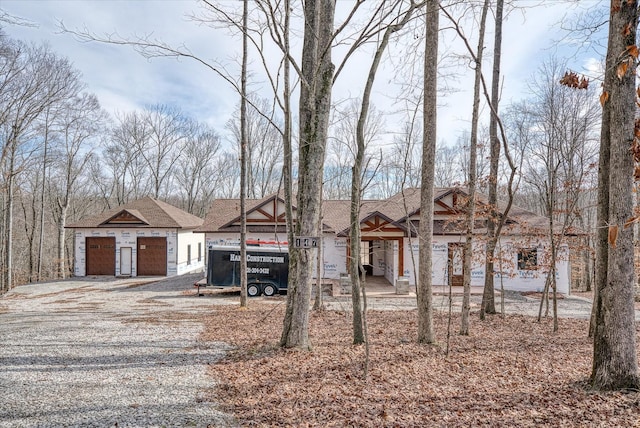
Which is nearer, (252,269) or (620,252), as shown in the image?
(620,252)

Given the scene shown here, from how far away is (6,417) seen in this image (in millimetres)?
4027

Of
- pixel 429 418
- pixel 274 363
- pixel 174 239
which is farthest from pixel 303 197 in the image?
pixel 174 239

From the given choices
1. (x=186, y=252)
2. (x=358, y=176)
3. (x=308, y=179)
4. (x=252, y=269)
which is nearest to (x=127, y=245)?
(x=186, y=252)

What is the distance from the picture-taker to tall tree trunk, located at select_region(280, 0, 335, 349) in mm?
6422

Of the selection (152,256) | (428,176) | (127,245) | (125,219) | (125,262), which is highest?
(428,176)

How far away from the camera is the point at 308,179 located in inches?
254

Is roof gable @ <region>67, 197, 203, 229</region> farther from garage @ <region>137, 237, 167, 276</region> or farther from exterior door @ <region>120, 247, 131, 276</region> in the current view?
exterior door @ <region>120, 247, 131, 276</region>

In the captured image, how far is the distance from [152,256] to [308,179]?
1833 cm

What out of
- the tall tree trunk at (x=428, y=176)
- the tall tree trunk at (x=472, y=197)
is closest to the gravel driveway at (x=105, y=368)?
the tall tree trunk at (x=428, y=176)

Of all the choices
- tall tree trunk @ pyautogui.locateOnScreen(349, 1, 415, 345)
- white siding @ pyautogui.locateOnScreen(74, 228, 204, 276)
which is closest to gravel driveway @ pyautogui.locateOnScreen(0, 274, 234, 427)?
tall tree trunk @ pyautogui.locateOnScreen(349, 1, 415, 345)

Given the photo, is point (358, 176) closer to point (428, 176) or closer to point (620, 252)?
point (428, 176)

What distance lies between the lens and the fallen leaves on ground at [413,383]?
13.1 feet

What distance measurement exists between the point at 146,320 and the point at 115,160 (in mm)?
28982

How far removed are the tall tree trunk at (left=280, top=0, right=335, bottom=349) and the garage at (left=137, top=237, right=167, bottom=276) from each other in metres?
17.6
